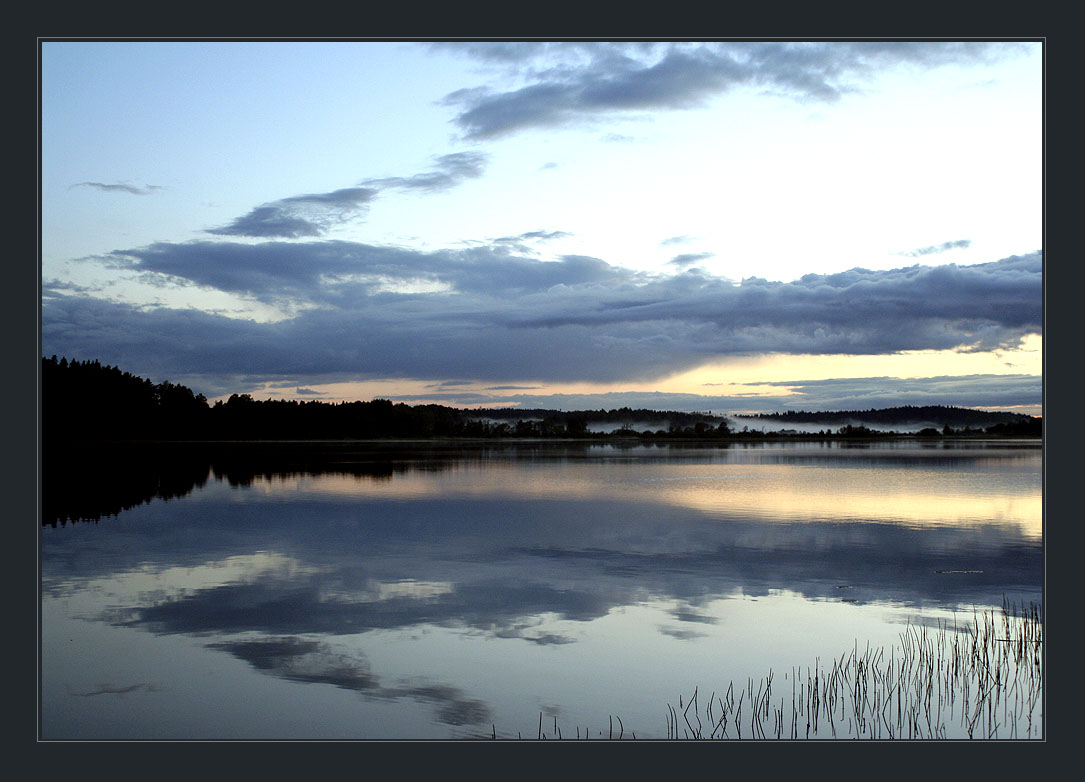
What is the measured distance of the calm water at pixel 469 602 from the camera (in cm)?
A: 834

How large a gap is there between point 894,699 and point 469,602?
18.9 feet

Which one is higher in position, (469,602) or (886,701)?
(469,602)

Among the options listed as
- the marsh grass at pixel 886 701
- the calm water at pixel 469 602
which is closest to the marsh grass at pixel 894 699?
the marsh grass at pixel 886 701

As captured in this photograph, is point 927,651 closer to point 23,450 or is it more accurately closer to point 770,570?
point 770,570

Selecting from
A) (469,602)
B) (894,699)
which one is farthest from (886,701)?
(469,602)

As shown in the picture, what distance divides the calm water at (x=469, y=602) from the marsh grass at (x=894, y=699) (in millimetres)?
293

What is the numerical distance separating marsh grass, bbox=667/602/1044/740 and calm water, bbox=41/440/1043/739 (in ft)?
0.96

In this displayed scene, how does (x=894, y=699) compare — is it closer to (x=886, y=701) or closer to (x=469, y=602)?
(x=886, y=701)

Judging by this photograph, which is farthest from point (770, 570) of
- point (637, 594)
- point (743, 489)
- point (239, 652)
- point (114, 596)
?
point (743, 489)

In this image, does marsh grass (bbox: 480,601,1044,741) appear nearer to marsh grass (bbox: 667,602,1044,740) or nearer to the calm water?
marsh grass (bbox: 667,602,1044,740)

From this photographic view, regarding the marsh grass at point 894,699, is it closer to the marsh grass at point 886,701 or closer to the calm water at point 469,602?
the marsh grass at point 886,701

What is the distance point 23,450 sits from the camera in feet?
26.6

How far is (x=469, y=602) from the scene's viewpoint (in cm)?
→ 1198

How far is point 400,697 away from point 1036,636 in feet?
24.2
